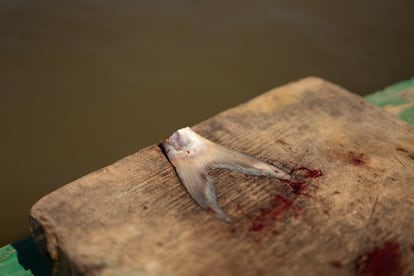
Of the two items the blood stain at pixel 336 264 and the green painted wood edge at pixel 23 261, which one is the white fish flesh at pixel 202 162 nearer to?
the blood stain at pixel 336 264

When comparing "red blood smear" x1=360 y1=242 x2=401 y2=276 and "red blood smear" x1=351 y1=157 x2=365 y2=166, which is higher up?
"red blood smear" x1=351 y1=157 x2=365 y2=166

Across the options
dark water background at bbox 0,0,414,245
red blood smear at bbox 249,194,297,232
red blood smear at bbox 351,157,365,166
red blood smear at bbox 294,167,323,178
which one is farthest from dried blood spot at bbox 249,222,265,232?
dark water background at bbox 0,0,414,245

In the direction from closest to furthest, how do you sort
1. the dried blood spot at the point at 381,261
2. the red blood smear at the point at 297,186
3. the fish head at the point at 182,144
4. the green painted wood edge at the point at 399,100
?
the dried blood spot at the point at 381,261
the red blood smear at the point at 297,186
the fish head at the point at 182,144
the green painted wood edge at the point at 399,100

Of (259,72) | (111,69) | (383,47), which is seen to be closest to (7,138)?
(111,69)

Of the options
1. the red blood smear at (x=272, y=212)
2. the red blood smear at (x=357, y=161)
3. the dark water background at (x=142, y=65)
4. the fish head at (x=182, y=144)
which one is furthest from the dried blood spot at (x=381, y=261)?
the dark water background at (x=142, y=65)

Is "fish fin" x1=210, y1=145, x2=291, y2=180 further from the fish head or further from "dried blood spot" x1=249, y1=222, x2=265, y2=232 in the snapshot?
"dried blood spot" x1=249, y1=222, x2=265, y2=232

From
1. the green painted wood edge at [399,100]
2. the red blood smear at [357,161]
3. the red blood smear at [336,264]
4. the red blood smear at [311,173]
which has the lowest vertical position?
the red blood smear at [336,264]

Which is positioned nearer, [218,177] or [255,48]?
[218,177]

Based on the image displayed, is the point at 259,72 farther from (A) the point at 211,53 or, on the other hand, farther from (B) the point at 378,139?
(B) the point at 378,139
